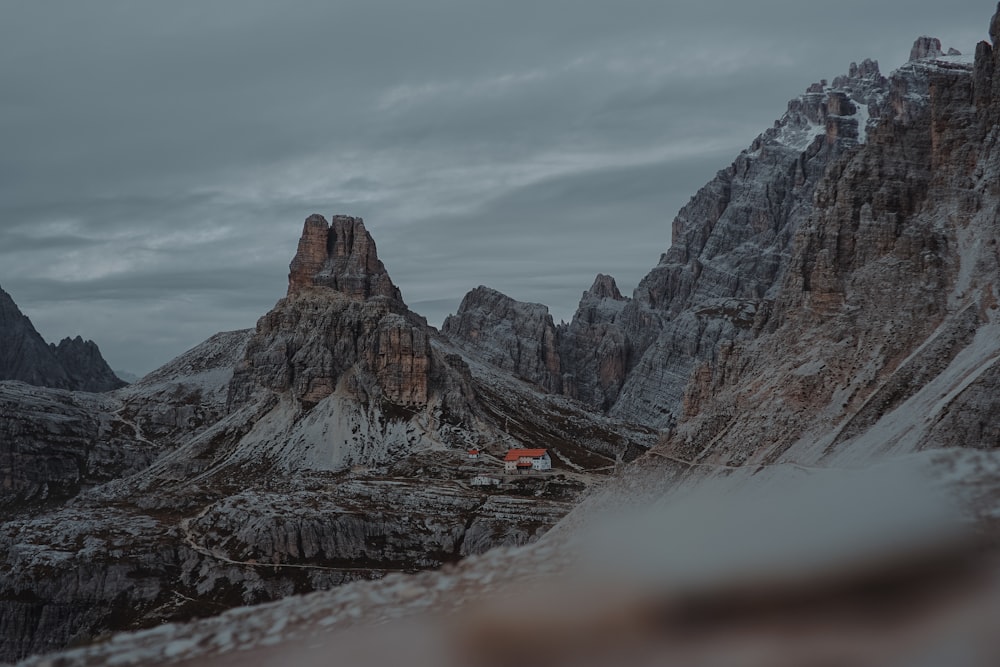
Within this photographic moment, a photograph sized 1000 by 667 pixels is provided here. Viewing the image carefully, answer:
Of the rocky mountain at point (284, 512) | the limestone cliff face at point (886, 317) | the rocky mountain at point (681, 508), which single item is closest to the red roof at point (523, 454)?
the rocky mountain at point (284, 512)

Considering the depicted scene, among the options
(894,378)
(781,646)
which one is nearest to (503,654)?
(781,646)

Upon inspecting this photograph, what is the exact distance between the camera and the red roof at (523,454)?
16738cm

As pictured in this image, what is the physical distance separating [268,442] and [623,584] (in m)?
181

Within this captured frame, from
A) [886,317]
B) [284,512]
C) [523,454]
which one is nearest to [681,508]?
[886,317]

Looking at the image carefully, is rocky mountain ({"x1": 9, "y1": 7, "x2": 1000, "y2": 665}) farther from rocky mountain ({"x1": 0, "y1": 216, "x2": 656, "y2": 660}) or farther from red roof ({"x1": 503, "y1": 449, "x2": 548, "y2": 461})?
red roof ({"x1": 503, "y1": 449, "x2": 548, "y2": 461})

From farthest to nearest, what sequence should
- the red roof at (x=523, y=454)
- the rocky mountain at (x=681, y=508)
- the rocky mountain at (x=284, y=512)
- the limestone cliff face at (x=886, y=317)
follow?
the red roof at (x=523, y=454) → the rocky mountain at (x=284, y=512) → the limestone cliff face at (x=886, y=317) → the rocky mountain at (x=681, y=508)

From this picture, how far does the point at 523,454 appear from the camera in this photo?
169375 mm

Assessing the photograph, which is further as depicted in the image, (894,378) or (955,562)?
(894,378)

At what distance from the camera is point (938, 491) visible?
1568 cm

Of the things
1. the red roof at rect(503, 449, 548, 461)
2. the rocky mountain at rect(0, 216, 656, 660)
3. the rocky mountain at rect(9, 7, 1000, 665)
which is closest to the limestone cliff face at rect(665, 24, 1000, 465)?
the rocky mountain at rect(9, 7, 1000, 665)

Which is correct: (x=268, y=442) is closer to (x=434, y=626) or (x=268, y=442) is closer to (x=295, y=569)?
(x=295, y=569)

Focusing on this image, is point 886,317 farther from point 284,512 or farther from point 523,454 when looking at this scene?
point 523,454

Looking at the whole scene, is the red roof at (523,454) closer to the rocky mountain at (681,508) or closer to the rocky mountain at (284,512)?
the rocky mountain at (284,512)

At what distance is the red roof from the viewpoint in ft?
549
